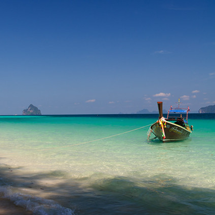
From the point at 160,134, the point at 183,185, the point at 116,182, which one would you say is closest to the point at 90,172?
the point at 116,182

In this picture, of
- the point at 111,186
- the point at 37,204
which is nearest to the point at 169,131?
the point at 111,186

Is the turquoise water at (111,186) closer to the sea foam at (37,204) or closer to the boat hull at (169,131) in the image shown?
the sea foam at (37,204)

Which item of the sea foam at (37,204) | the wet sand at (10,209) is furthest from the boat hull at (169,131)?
the wet sand at (10,209)

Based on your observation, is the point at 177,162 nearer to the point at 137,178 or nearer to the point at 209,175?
the point at 209,175

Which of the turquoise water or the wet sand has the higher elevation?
the wet sand

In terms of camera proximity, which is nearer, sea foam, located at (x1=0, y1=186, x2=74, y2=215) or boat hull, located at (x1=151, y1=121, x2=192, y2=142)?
sea foam, located at (x1=0, y1=186, x2=74, y2=215)

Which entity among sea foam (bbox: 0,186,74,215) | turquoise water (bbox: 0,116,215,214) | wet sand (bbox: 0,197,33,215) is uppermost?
wet sand (bbox: 0,197,33,215)

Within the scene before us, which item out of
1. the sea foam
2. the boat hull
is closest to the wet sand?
the sea foam

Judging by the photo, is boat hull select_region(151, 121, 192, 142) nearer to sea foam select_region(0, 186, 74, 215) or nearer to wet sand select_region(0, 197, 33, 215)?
sea foam select_region(0, 186, 74, 215)

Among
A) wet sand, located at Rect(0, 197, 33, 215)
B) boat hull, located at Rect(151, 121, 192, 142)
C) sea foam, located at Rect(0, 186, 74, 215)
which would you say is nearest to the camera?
wet sand, located at Rect(0, 197, 33, 215)

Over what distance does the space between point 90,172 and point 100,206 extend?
347cm

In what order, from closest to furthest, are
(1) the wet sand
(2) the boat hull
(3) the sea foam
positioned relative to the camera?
(1) the wet sand, (3) the sea foam, (2) the boat hull

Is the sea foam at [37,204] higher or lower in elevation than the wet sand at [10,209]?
lower

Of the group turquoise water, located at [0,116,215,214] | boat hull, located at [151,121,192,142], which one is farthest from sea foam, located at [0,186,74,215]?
boat hull, located at [151,121,192,142]
